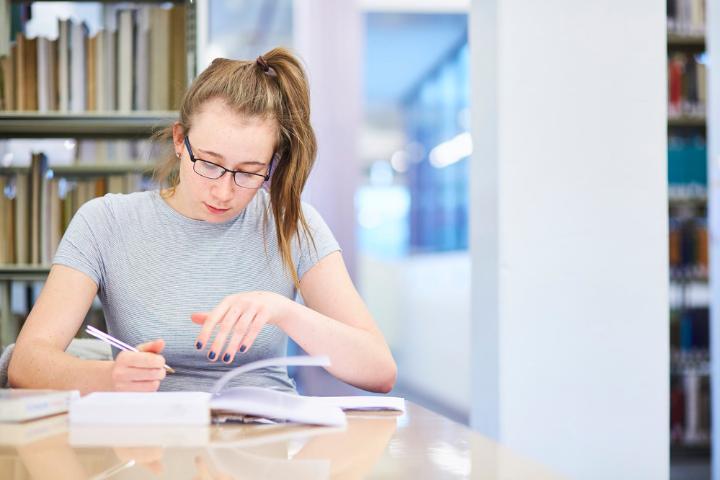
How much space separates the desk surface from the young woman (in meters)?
0.33

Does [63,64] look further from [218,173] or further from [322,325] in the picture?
[322,325]

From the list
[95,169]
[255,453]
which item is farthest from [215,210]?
[95,169]

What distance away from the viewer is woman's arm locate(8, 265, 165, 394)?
3.62 feet

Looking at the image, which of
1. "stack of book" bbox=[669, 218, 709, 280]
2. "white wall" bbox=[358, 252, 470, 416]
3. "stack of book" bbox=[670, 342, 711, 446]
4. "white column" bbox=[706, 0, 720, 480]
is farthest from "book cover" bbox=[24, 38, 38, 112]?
"white wall" bbox=[358, 252, 470, 416]

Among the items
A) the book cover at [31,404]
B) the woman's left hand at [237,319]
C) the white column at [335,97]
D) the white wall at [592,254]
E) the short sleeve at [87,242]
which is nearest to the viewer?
the book cover at [31,404]

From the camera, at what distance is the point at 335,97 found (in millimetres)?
4133

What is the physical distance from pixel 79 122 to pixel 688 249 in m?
2.63

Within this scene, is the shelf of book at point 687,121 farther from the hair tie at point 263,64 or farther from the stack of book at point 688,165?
the hair tie at point 263,64

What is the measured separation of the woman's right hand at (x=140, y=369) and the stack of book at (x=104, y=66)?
1540mm

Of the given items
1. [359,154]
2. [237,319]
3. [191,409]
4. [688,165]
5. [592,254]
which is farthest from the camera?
[359,154]

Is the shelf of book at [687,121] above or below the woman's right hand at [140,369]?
above

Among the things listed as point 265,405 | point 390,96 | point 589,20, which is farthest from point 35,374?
point 390,96

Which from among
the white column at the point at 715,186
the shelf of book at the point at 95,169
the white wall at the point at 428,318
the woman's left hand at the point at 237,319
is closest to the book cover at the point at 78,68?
the shelf of book at the point at 95,169

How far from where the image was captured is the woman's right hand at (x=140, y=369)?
1.09 metres
